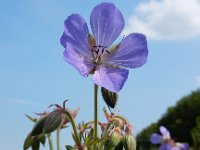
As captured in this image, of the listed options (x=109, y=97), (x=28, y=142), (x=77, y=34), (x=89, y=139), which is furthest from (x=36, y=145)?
(x=77, y=34)

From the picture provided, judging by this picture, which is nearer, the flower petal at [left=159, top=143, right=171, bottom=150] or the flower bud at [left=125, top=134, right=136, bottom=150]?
the flower bud at [left=125, top=134, right=136, bottom=150]

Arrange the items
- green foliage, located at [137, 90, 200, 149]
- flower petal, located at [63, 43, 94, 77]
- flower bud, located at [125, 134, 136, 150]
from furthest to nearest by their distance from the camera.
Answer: green foliage, located at [137, 90, 200, 149], flower bud, located at [125, 134, 136, 150], flower petal, located at [63, 43, 94, 77]

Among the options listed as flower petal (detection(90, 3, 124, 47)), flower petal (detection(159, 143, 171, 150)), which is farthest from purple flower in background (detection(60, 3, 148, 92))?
flower petal (detection(159, 143, 171, 150))

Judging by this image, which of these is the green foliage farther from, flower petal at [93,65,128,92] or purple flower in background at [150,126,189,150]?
flower petal at [93,65,128,92]

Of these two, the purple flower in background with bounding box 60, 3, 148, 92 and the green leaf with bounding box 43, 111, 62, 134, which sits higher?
the purple flower in background with bounding box 60, 3, 148, 92

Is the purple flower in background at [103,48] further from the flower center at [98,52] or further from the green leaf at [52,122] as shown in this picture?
the green leaf at [52,122]

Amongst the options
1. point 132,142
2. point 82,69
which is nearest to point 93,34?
point 82,69

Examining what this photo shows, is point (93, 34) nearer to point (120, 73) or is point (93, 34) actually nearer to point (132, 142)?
point (120, 73)
